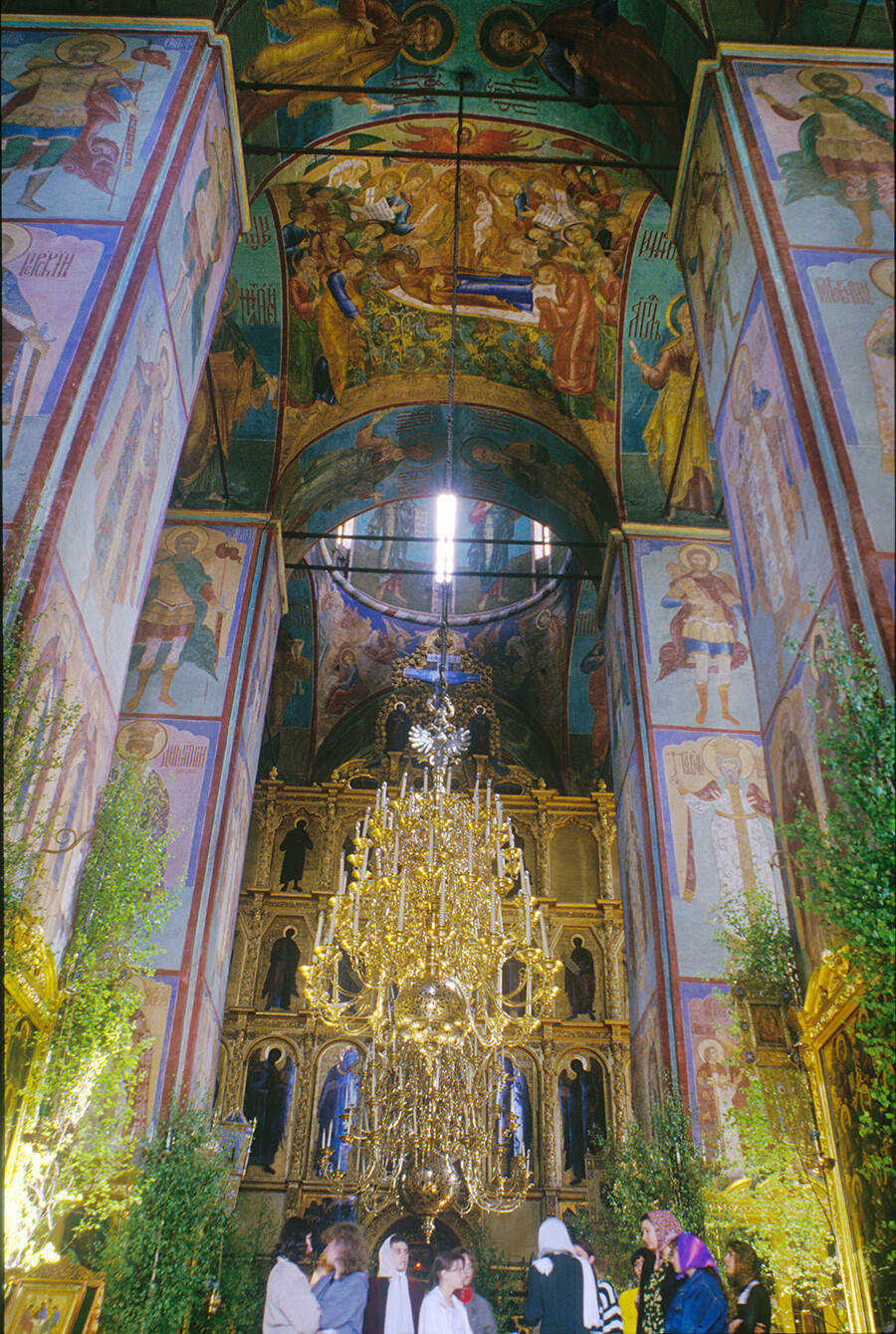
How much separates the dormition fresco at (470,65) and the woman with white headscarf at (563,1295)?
28.9 ft

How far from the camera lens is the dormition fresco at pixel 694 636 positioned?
11.1 metres

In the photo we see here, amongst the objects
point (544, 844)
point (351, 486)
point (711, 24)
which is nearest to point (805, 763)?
point (711, 24)

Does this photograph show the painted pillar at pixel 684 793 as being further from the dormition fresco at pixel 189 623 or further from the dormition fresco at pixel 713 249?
the dormition fresco at pixel 189 623

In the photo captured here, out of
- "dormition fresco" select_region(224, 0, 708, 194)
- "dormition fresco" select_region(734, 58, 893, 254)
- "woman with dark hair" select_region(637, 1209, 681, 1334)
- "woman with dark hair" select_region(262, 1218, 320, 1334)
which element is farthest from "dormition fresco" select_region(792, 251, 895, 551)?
"woman with dark hair" select_region(262, 1218, 320, 1334)

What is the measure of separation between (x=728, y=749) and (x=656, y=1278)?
6.34 metres

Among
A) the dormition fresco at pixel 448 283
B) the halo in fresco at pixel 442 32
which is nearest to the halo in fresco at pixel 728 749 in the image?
the dormition fresco at pixel 448 283

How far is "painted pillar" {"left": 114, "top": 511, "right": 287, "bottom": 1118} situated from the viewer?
9.34 meters

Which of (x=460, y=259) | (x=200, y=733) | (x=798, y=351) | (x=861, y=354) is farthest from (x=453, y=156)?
(x=200, y=733)

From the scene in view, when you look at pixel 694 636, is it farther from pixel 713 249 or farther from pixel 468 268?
pixel 468 268

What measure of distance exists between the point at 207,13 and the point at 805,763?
7.43m

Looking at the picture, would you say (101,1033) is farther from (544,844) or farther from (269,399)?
(544,844)

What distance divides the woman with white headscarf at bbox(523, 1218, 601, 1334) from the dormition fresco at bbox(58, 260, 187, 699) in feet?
14.8

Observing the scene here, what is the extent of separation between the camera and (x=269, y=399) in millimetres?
12867

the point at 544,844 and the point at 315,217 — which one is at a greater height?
the point at 315,217
